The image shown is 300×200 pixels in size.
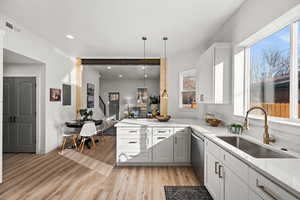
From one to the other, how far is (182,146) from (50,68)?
12.3 feet

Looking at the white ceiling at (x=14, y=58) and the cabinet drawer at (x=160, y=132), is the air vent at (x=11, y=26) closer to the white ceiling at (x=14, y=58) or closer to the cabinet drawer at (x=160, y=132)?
the white ceiling at (x=14, y=58)

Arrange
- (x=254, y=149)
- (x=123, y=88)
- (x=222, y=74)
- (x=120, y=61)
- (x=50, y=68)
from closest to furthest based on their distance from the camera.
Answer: (x=254, y=149)
(x=222, y=74)
(x=50, y=68)
(x=120, y=61)
(x=123, y=88)

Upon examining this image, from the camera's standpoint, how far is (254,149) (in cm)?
201

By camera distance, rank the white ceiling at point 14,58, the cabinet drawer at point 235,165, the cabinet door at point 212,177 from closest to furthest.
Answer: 1. the cabinet drawer at point 235,165
2. the cabinet door at point 212,177
3. the white ceiling at point 14,58

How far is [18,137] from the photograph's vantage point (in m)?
4.32

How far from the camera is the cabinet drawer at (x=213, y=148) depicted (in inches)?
78.5

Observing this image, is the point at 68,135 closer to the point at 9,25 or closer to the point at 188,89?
the point at 9,25

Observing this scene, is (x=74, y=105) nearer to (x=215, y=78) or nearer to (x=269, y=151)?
(x=215, y=78)

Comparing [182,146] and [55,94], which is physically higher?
[55,94]

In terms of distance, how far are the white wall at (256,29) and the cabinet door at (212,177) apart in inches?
25.8

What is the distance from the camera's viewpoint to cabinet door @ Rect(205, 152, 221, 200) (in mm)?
2010

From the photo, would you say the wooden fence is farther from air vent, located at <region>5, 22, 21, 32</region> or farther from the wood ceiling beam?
air vent, located at <region>5, 22, 21, 32</region>

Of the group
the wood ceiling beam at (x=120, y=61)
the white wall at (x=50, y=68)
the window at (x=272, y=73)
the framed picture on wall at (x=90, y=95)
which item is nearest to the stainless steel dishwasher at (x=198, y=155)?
the window at (x=272, y=73)

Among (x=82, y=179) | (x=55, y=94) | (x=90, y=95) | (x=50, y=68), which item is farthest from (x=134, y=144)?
(x=90, y=95)
